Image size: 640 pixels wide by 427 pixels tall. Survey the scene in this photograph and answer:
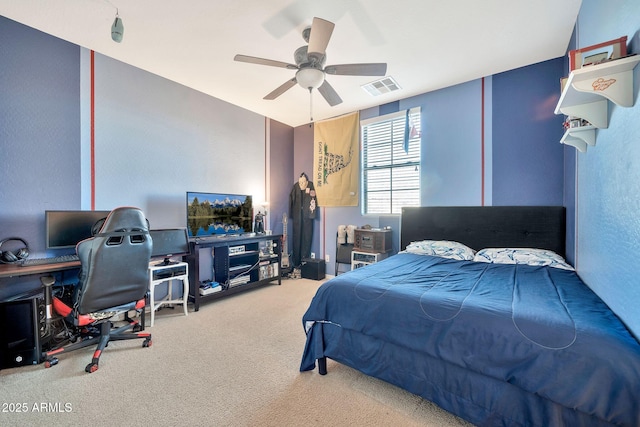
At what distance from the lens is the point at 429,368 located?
1.43 m

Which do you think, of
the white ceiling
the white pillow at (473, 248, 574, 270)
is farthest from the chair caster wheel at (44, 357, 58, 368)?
Answer: the white pillow at (473, 248, 574, 270)

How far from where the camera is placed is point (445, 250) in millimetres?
2854

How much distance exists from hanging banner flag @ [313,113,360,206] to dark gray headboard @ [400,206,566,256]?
1079 millimetres

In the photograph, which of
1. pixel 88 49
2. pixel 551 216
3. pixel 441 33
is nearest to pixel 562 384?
pixel 551 216

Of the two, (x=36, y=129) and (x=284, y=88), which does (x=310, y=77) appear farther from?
(x=36, y=129)

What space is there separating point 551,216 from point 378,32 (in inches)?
101

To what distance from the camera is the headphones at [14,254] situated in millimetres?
2084

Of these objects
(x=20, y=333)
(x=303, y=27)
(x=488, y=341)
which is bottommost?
(x=20, y=333)

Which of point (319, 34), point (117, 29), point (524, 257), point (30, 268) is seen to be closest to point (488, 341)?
point (524, 257)

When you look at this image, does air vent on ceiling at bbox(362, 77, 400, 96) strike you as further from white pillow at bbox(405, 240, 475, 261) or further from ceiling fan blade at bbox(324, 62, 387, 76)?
white pillow at bbox(405, 240, 475, 261)

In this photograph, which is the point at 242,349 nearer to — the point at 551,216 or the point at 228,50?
the point at 228,50

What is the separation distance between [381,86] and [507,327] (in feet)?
10.3

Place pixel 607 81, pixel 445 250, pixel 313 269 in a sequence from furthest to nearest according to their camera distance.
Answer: pixel 313 269 → pixel 445 250 → pixel 607 81

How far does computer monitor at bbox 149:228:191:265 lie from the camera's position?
286 centimetres
